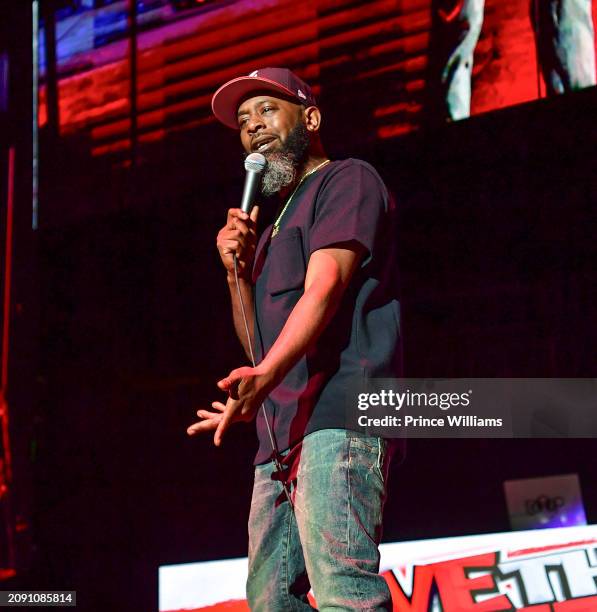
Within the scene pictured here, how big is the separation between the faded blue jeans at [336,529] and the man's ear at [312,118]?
0.62 metres

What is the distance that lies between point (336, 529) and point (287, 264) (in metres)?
0.44

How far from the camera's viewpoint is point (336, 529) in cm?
107

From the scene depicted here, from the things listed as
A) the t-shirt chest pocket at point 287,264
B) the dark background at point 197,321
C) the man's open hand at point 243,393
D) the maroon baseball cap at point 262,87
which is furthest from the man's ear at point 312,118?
the dark background at point 197,321

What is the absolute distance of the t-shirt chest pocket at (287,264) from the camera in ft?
4.15

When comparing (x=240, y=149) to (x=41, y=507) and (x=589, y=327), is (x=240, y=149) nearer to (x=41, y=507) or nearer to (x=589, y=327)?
(x=589, y=327)

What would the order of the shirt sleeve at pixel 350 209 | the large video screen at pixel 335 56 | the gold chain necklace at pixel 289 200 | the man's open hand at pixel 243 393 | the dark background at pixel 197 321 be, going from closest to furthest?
the man's open hand at pixel 243 393, the shirt sleeve at pixel 350 209, the gold chain necklace at pixel 289 200, the large video screen at pixel 335 56, the dark background at pixel 197 321

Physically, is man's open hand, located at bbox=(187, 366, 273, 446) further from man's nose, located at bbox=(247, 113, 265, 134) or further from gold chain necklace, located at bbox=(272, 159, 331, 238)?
man's nose, located at bbox=(247, 113, 265, 134)

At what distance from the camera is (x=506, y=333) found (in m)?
2.43

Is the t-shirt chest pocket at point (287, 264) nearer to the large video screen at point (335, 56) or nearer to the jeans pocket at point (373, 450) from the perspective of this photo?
the jeans pocket at point (373, 450)

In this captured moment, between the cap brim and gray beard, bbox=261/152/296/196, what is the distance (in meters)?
0.12

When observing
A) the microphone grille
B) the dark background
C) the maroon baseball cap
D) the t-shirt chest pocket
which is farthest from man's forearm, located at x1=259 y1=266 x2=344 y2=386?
the dark background

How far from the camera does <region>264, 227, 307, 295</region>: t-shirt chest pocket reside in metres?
1.26

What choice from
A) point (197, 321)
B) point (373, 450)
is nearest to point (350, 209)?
point (373, 450)

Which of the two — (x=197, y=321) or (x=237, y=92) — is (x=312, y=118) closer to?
(x=237, y=92)
